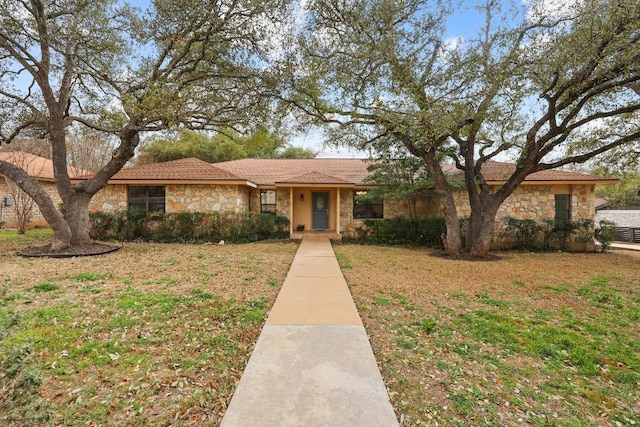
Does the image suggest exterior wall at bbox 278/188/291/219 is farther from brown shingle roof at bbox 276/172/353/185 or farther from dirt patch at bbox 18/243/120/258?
dirt patch at bbox 18/243/120/258

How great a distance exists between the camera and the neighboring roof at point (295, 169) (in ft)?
47.0

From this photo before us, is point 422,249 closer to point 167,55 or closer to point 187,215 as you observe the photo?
point 187,215

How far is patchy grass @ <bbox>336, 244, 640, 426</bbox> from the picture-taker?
99.0 inches

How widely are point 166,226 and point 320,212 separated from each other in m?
6.60

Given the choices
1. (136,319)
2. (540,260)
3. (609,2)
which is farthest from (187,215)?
(609,2)

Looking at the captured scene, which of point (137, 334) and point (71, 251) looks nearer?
point (137, 334)

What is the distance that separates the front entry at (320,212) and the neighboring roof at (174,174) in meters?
4.00

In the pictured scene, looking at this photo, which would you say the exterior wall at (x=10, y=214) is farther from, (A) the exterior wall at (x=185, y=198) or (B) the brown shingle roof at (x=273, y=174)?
(B) the brown shingle roof at (x=273, y=174)

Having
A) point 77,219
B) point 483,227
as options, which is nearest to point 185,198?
point 77,219

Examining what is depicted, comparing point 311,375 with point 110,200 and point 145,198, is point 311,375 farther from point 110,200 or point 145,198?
point 110,200

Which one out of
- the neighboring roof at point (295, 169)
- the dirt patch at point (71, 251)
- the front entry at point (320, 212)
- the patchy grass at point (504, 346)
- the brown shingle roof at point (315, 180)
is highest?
the neighboring roof at point (295, 169)

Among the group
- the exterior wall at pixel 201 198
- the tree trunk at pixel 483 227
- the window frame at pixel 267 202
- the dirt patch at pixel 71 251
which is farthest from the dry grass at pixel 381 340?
the window frame at pixel 267 202

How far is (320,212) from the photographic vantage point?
1477 cm

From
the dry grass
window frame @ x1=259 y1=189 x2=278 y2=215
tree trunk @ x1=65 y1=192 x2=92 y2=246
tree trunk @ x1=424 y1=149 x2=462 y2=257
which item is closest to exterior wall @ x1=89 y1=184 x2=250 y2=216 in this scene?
window frame @ x1=259 y1=189 x2=278 y2=215
